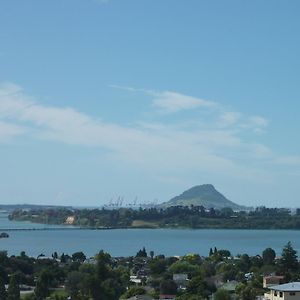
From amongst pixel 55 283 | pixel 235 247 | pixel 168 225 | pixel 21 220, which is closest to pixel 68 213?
pixel 21 220

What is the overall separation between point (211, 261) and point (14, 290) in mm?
9918

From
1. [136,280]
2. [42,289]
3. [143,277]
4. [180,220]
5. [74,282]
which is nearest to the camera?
[42,289]

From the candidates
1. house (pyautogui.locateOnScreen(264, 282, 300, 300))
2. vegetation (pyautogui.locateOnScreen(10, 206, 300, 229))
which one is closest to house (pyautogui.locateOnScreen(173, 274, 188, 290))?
house (pyautogui.locateOnScreen(264, 282, 300, 300))

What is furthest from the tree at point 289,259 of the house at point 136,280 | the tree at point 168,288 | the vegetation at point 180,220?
the vegetation at point 180,220

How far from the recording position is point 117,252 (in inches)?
1239

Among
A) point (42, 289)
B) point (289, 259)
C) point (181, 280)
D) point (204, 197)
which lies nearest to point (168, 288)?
point (181, 280)

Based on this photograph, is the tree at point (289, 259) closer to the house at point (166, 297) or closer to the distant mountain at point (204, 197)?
the house at point (166, 297)

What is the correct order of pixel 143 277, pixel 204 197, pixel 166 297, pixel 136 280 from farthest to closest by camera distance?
pixel 204 197 < pixel 143 277 < pixel 136 280 < pixel 166 297

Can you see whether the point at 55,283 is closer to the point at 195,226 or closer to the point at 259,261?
the point at 259,261

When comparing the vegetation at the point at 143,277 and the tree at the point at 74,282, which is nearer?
the vegetation at the point at 143,277

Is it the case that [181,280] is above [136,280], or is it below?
above

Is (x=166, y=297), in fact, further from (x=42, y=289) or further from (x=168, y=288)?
(x=42, y=289)

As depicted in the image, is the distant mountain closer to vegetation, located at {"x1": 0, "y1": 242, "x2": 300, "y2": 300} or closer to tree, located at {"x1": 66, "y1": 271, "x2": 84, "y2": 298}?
vegetation, located at {"x1": 0, "y1": 242, "x2": 300, "y2": 300}

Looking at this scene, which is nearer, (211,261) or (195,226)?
(211,261)
